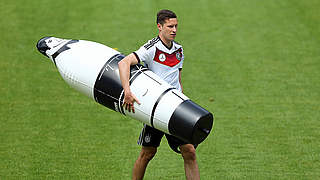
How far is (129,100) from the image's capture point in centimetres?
490

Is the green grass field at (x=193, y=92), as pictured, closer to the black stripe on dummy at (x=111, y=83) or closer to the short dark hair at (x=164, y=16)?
the black stripe on dummy at (x=111, y=83)

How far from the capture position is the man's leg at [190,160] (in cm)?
525

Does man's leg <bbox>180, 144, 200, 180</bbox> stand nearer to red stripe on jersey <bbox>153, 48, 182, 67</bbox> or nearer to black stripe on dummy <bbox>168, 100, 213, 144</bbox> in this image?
black stripe on dummy <bbox>168, 100, 213, 144</bbox>

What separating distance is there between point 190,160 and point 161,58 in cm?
108

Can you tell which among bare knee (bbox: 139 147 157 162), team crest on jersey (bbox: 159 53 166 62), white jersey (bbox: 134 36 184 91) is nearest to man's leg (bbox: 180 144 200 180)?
bare knee (bbox: 139 147 157 162)

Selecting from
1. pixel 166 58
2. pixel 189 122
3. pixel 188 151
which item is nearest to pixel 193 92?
pixel 188 151

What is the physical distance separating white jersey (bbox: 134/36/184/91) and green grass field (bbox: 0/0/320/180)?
146cm

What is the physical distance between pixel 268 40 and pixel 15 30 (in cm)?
471

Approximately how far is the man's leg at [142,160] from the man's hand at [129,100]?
0.65 metres

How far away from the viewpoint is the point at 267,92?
805cm

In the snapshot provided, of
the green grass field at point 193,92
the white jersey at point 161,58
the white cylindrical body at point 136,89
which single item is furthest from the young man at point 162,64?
the green grass field at point 193,92

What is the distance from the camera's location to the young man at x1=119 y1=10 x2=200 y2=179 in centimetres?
495

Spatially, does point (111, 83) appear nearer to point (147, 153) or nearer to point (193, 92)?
point (147, 153)

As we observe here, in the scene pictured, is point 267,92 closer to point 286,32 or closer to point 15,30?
point 286,32
